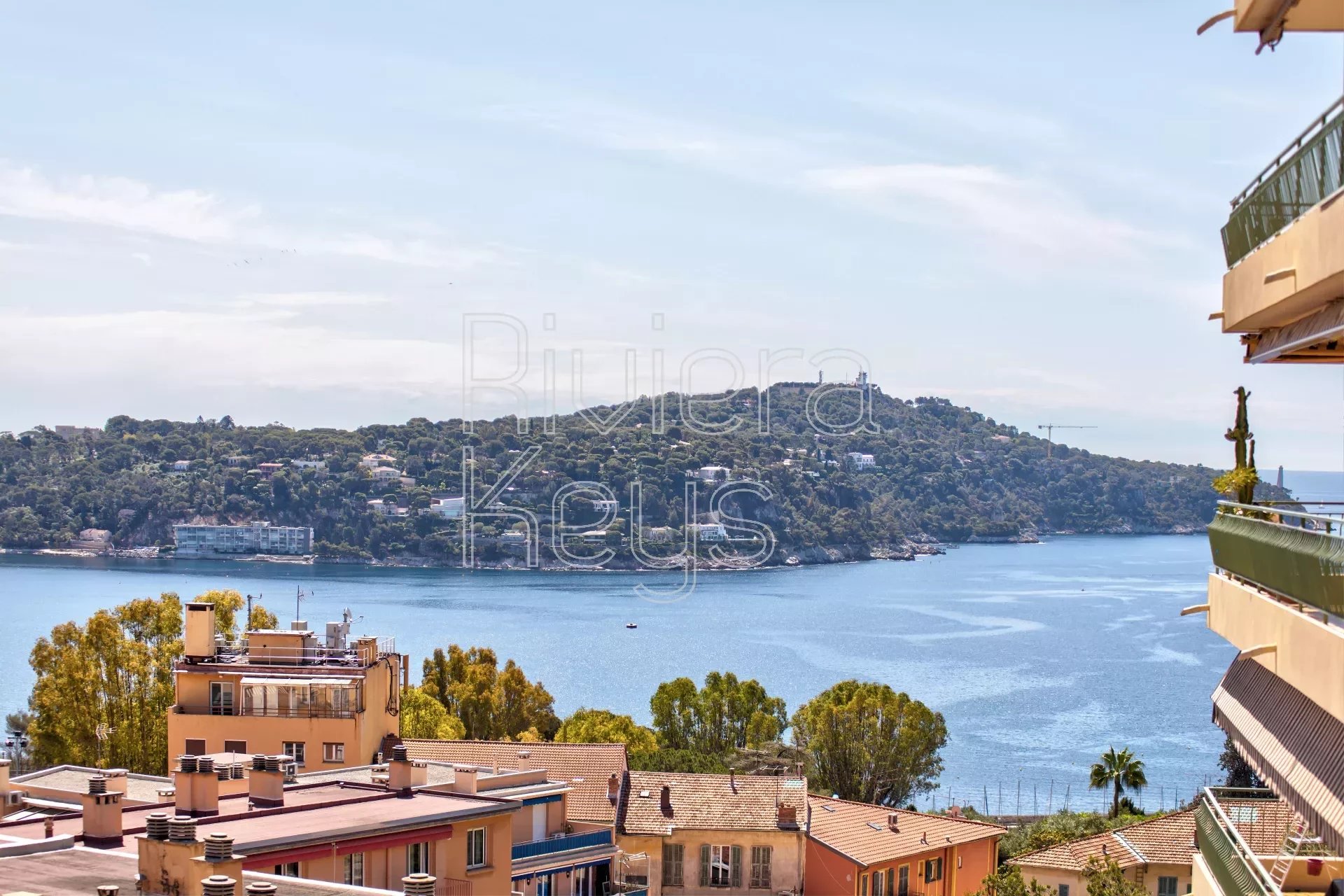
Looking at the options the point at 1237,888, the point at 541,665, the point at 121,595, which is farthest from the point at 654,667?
the point at 1237,888

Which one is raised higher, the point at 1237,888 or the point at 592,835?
the point at 1237,888

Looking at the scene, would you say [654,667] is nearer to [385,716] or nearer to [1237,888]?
[385,716]

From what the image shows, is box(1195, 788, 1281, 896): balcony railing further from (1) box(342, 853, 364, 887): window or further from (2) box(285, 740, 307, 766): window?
(2) box(285, 740, 307, 766): window

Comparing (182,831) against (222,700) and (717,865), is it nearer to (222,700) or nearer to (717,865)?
(717,865)

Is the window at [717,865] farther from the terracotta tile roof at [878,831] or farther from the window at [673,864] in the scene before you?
the terracotta tile roof at [878,831]

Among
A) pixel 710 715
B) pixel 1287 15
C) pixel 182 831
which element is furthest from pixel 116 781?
pixel 710 715

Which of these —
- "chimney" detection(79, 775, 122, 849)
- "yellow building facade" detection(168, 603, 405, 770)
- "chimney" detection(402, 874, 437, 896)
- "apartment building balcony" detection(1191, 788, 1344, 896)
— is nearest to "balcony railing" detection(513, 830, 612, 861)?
"yellow building facade" detection(168, 603, 405, 770)

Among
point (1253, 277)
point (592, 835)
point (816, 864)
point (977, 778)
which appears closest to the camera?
point (1253, 277)
